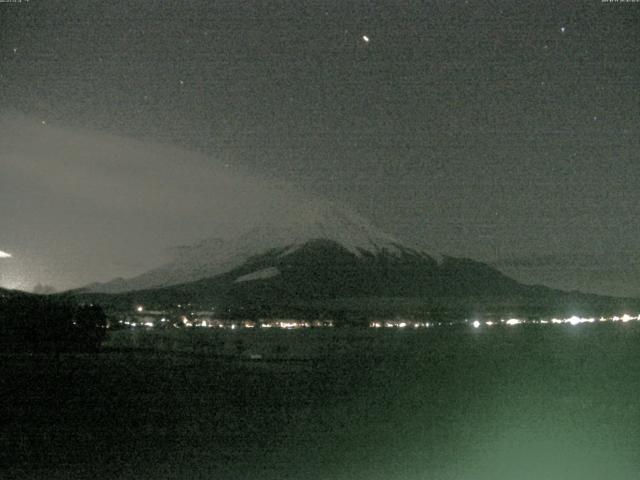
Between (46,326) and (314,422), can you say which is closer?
(314,422)

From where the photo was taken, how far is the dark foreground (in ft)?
35.9

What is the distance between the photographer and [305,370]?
2550cm

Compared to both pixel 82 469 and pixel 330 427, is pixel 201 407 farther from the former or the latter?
pixel 82 469

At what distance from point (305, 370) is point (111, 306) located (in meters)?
92.7

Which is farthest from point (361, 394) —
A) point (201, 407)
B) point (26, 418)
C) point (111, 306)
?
point (111, 306)

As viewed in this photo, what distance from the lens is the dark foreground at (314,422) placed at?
1095 cm

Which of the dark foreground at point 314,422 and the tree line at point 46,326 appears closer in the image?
the dark foreground at point 314,422

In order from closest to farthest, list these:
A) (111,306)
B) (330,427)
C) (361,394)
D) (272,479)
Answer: (272,479), (330,427), (361,394), (111,306)

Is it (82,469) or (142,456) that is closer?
(82,469)

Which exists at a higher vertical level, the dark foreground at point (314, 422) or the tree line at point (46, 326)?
the tree line at point (46, 326)

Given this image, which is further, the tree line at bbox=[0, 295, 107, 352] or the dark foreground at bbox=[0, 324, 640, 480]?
the tree line at bbox=[0, 295, 107, 352]

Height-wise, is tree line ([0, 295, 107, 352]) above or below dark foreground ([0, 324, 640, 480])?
above

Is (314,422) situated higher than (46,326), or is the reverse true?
(46,326)

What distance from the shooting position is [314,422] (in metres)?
14.8
